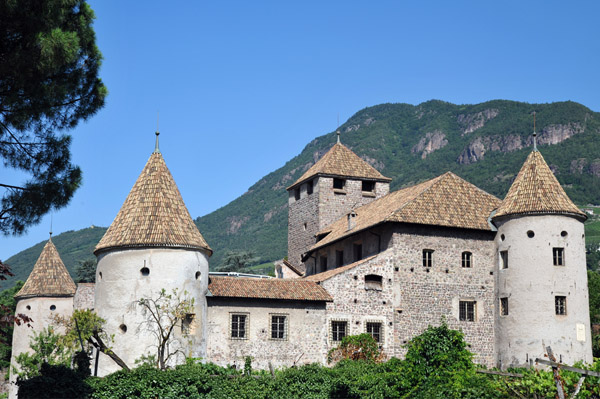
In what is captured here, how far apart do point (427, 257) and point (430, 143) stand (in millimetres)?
142305

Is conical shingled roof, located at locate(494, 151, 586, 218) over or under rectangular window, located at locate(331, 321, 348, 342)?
over

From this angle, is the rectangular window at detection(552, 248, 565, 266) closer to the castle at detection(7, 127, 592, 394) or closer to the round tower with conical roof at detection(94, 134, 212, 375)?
the castle at detection(7, 127, 592, 394)

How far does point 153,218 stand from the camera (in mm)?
33500

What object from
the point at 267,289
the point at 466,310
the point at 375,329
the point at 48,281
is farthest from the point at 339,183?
the point at 48,281

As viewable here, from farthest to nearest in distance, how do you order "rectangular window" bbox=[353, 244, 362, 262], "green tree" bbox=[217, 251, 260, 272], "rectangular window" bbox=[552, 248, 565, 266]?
"green tree" bbox=[217, 251, 260, 272] → "rectangular window" bbox=[353, 244, 362, 262] → "rectangular window" bbox=[552, 248, 565, 266]

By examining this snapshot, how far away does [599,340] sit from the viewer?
50656mm

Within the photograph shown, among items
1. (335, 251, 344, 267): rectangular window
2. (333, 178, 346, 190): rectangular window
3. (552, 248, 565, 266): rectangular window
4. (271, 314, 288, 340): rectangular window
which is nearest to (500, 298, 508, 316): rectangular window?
(552, 248, 565, 266): rectangular window

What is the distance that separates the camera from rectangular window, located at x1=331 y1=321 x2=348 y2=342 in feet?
117

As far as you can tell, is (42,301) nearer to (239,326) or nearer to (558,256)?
(239,326)

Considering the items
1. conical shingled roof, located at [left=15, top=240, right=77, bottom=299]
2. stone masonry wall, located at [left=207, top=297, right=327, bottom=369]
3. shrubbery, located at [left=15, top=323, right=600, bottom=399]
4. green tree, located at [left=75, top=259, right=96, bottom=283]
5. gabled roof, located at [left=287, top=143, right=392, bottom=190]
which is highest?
gabled roof, located at [left=287, top=143, right=392, bottom=190]

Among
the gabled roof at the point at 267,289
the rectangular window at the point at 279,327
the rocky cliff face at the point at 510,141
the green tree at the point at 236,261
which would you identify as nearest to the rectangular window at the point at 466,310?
the gabled roof at the point at 267,289

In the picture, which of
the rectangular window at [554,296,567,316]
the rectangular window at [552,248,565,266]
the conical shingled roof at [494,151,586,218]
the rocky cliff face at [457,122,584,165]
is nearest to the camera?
the rectangular window at [554,296,567,316]

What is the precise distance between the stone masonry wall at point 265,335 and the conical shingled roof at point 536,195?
9689 millimetres

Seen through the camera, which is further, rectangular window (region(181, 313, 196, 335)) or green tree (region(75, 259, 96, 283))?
green tree (region(75, 259, 96, 283))
